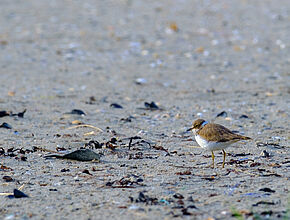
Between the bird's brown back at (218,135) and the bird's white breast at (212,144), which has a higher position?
the bird's brown back at (218,135)

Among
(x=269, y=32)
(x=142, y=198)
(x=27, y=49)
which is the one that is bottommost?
(x=142, y=198)

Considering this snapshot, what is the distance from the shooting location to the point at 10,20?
50.2 feet

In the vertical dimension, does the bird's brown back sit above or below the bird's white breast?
above

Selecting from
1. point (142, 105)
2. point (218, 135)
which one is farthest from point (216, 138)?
point (142, 105)

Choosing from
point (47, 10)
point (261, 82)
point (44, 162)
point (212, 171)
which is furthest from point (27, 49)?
point (212, 171)

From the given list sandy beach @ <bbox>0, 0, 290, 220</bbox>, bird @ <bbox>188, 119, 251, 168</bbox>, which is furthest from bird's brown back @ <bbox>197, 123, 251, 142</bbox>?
sandy beach @ <bbox>0, 0, 290, 220</bbox>

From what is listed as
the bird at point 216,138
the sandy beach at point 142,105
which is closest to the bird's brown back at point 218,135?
the bird at point 216,138

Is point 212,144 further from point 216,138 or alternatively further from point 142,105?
point 142,105

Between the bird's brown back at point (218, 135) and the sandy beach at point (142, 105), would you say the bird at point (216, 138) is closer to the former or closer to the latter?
the bird's brown back at point (218, 135)

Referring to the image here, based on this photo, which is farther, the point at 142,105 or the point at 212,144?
the point at 142,105

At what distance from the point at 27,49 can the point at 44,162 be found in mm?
7306

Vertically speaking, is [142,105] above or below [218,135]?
above

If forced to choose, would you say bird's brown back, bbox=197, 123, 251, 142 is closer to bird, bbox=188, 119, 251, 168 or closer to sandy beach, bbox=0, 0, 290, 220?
bird, bbox=188, 119, 251, 168

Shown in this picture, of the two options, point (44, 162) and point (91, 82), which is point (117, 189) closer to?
point (44, 162)
